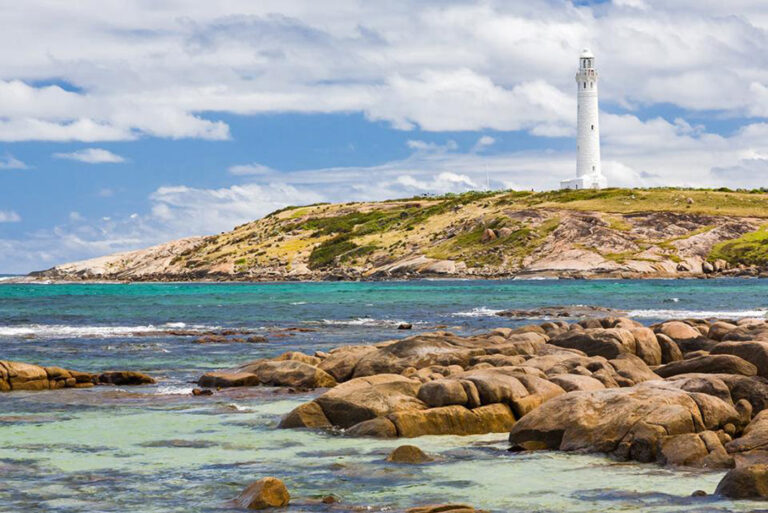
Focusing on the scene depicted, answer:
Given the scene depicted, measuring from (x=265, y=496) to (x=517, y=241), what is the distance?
414 ft

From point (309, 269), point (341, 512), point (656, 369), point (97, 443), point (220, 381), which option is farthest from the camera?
point (309, 269)

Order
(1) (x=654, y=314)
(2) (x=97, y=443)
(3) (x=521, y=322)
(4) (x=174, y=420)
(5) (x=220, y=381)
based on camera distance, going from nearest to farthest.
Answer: (2) (x=97, y=443) → (4) (x=174, y=420) → (5) (x=220, y=381) → (3) (x=521, y=322) → (1) (x=654, y=314)

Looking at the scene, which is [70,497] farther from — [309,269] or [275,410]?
[309,269]

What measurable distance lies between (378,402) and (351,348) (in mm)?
10354

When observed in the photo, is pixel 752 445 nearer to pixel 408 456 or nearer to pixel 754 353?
pixel 408 456

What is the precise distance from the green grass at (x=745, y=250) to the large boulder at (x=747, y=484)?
11500 centimetres

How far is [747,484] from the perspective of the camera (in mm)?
13531

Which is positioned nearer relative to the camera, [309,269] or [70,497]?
[70,497]

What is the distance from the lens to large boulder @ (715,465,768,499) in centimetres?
1348

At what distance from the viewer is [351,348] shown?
30094 mm

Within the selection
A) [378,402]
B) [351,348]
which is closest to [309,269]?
[351,348]

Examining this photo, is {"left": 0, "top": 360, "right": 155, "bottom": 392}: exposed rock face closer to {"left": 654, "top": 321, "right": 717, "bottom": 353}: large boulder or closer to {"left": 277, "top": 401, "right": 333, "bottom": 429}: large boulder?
{"left": 277, "top": 401, "right": 333, "bottom": 429}: large boulder

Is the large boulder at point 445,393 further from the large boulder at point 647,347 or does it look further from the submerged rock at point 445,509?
the large boulder at point 647,347

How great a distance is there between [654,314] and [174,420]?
42.9m
